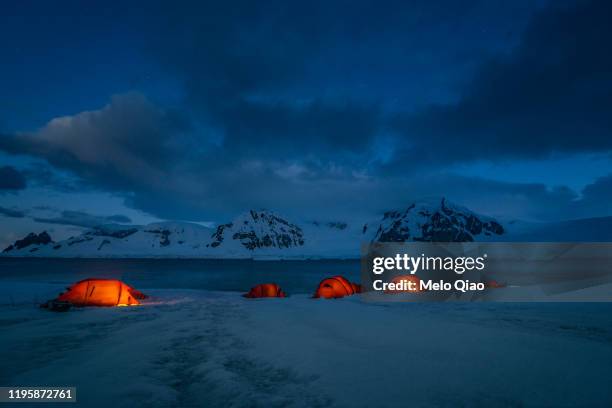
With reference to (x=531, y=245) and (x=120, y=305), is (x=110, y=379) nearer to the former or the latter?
(x=120, y=305)

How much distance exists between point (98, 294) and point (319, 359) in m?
12.9

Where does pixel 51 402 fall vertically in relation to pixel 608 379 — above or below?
below

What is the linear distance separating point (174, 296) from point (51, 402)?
14901 millimetres

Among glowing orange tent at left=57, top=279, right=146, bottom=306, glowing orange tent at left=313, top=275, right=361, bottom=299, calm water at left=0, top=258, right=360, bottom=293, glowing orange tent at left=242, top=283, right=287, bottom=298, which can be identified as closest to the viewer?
glowing orange tent at left=57, top=279, right=146, bottom=306

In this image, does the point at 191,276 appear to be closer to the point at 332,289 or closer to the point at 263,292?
the point at 263,292

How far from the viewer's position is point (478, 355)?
6.39 meters

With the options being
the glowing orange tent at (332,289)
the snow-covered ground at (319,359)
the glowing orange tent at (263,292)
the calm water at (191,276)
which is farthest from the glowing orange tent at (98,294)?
the calm water at (191,276)

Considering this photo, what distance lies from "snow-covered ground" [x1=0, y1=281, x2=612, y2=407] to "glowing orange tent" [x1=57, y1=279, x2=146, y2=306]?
9.16 ft

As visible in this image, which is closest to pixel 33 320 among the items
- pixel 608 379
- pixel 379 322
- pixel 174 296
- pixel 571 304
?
pixel 174 296

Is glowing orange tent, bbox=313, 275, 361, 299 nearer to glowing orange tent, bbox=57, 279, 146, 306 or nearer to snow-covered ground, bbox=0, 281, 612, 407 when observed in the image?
snow-covered ground, bbox=0, 281, 612, 407

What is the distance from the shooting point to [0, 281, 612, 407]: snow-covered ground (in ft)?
15.8

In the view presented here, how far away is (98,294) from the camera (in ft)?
48.2

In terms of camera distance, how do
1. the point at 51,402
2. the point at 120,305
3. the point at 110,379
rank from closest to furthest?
the point at 51,402 → the point at 110,379 → the point at 120,305

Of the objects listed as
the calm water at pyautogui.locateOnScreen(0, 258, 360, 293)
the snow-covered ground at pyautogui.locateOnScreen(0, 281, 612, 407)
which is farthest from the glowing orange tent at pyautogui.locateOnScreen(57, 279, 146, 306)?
the calm water at pyautogui.locateOnScreen(0, 258, 360, 293)
